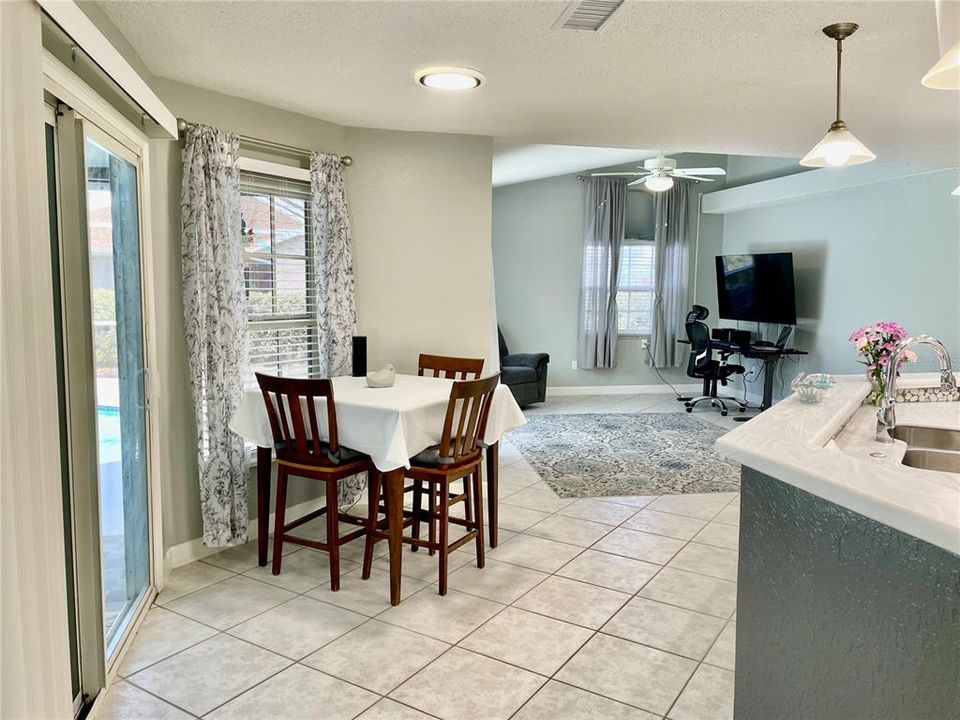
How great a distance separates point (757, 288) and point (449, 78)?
560 cm

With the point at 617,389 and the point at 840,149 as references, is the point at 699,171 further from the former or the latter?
the point at 840,149

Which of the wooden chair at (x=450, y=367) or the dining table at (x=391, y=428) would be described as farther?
the wooden chair at (x=450, y=367)

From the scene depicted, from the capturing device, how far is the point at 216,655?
2.51m

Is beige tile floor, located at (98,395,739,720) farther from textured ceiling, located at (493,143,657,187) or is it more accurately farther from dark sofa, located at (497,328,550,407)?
dark sofa, located at (497,328,550,407)

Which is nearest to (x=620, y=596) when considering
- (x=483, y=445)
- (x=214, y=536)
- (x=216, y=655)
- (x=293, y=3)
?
(x=483, y=445)

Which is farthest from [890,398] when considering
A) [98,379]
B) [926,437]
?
[98,379]

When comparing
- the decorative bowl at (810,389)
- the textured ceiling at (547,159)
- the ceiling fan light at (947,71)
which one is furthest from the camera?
the textured ceiling at (547,159)

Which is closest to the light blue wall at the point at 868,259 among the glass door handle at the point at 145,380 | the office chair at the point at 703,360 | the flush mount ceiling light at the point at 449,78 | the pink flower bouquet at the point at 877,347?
the office chair at the point at 703,360

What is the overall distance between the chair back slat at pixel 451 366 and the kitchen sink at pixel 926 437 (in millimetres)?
2068

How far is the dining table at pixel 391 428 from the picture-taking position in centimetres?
292

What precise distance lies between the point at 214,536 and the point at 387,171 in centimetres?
234

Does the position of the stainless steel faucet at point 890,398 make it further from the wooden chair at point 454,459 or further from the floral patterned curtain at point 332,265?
the floral patterned curtain at point 332,265

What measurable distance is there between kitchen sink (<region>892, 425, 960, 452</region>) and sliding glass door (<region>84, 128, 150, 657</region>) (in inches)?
121

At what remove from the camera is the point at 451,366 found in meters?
3.96
